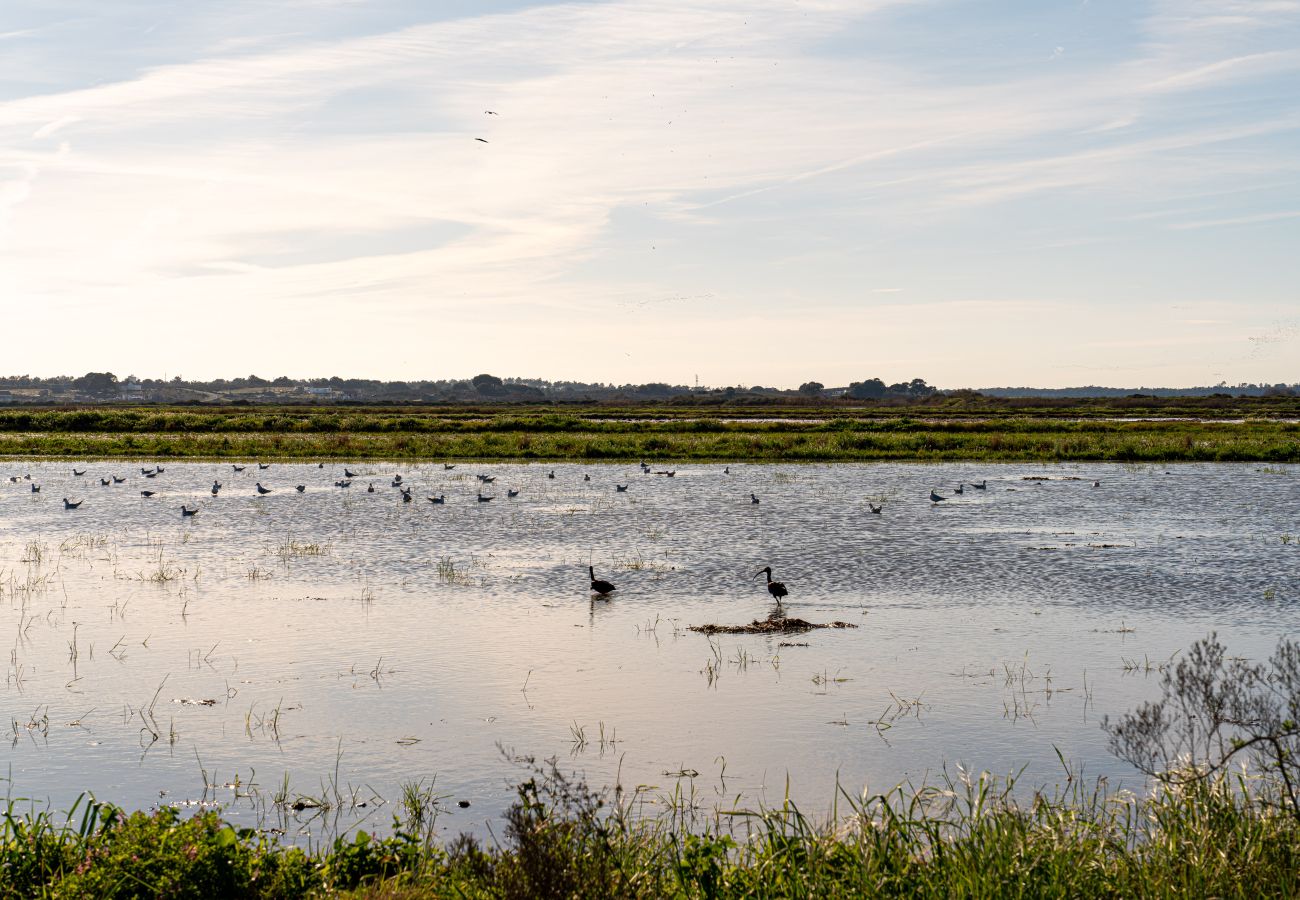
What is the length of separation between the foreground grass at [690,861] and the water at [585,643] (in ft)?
5.65

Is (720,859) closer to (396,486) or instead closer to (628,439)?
(396,486)

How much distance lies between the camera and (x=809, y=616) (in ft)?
61.1

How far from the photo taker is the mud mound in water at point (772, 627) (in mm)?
17359

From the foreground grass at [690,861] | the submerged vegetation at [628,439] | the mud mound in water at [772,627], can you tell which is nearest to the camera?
the foreground grass at [690,861]

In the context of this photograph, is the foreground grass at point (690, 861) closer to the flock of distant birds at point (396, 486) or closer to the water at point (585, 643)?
the water at point (585, 643)

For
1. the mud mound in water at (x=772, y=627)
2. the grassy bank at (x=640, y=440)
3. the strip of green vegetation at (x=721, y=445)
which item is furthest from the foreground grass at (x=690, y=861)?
the grassy bank at (x=640, y=440)

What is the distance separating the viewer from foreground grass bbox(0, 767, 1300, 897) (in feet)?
22.5

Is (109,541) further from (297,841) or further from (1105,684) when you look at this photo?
(1105,684)

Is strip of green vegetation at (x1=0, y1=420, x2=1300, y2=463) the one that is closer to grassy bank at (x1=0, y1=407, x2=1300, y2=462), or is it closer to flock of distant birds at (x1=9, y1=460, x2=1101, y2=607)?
grassy bank at (x1=0, y1=407, x2=1300, y2=462)

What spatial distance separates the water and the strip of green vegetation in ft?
65.4

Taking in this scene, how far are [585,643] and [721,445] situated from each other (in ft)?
138

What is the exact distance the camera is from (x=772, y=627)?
17.5 m

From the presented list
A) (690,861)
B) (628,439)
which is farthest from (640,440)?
(690,861)

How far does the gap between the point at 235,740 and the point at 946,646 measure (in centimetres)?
961
